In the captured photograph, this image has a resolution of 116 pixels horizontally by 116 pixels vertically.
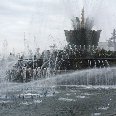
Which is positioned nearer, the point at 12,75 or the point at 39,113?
the point at 39,113

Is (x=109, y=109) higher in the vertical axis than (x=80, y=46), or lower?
lower

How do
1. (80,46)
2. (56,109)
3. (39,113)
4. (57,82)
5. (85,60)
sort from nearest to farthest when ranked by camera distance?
(39,113) → (56,109) → (57,82) → (85,60) → (80,46)

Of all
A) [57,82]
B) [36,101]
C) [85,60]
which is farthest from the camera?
[85,60]

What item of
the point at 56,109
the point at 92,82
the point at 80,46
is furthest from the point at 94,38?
the point at 56,109

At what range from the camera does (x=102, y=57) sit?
4338 centimetres

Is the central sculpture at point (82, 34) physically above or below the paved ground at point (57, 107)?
above

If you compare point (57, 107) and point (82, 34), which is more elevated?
point (82, 34)

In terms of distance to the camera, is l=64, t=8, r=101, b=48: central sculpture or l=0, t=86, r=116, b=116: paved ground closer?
l=0, t=86, r=116, b=116: paved ground

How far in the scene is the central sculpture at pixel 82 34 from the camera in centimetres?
5606

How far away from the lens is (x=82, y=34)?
56094 millimetres

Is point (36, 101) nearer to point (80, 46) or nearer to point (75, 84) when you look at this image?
point (75, 84)

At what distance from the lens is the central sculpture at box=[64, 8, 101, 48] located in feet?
184

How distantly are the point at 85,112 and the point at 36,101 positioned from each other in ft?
17.7

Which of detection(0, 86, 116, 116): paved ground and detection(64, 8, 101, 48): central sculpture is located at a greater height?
detection(64, 8, 101, 48): central sculpture
